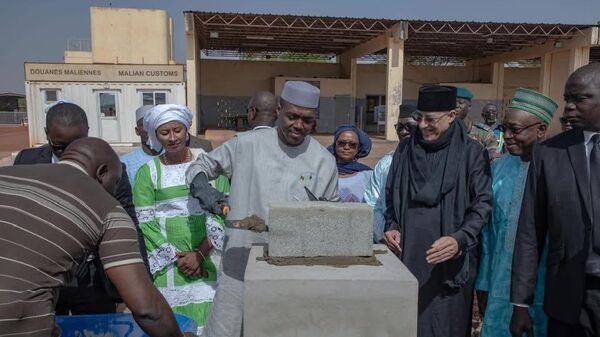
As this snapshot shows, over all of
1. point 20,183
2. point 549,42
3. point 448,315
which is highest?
point 549,42

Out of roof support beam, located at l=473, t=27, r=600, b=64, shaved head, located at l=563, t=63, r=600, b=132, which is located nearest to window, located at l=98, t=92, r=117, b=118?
roof support beam, located at l=473, t=27, r=600, b=64

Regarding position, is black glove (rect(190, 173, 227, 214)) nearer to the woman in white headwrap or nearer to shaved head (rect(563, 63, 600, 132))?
the woman in white headwrap

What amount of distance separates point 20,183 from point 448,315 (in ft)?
7.14

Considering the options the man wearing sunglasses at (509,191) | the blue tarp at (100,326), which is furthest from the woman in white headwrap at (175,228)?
the man wearing sunglasses at (509,191)

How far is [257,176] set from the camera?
2.51 meters

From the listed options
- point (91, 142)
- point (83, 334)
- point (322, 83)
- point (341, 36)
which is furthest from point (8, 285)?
point (322, 83)

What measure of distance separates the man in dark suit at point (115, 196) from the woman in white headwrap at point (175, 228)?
0.16 m

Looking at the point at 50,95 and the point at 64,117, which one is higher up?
the point at 50,95

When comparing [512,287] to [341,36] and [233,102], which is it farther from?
[233,102]

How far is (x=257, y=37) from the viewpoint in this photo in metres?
19.2

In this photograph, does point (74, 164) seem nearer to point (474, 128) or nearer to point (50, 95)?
point (474, 128)

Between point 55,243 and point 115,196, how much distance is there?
1.15m

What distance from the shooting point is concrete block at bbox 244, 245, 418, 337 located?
5.91ft

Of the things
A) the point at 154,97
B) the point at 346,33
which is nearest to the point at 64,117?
the point at 154,97
